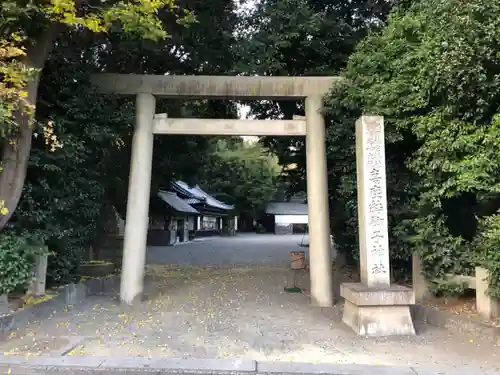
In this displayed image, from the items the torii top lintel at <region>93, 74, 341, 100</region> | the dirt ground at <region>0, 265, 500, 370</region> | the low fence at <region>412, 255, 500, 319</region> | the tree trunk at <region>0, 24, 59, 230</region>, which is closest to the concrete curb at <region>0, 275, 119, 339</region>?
the dirt ground at <region>0, 265, 500, 370</region>

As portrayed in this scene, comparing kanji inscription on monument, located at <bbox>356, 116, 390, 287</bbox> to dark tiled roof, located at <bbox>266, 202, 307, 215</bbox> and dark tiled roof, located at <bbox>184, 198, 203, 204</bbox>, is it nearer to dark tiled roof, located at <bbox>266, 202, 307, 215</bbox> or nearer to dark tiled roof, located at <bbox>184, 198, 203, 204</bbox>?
dark tiled roof, located at <bbox>184, 198, 203, 204</bbox>

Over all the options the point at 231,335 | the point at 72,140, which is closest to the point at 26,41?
the point at 72,140

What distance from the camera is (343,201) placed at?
370 inches

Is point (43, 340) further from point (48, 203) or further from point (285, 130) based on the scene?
point (285, 130)

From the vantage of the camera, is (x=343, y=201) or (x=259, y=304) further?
(x=343, y=201)

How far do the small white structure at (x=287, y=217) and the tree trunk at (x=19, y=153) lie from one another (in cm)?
4369

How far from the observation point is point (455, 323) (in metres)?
6.55

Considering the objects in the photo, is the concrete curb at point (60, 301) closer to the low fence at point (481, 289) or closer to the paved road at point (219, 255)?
the paved road at point (219, 255)

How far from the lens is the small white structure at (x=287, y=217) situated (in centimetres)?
5056

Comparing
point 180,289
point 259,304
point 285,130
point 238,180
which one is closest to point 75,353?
point 259,304

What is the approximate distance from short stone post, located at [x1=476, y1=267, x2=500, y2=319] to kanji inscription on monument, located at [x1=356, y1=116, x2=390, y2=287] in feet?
4.21

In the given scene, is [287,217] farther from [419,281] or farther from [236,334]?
[236,334]

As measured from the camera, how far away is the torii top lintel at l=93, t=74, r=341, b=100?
9.04m

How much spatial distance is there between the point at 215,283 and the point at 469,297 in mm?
5840
